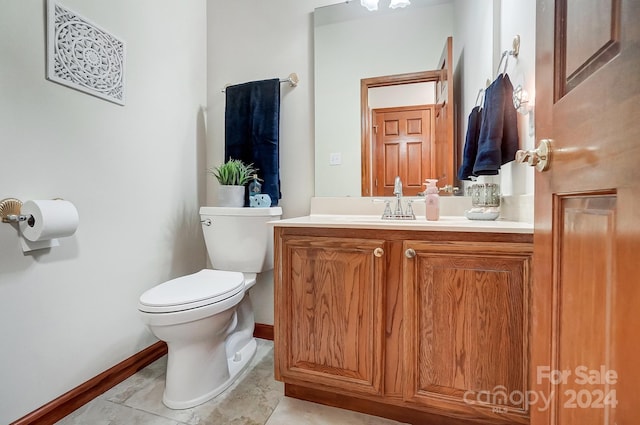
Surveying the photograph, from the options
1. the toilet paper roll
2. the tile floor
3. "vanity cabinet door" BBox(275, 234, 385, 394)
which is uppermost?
the toilet paper roll

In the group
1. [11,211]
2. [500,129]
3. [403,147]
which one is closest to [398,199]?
[403,147]

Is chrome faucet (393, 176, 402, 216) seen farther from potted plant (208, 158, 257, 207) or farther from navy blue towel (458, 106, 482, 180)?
potted plant (208, 158, 257, 207)

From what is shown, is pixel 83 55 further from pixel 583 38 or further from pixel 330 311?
pixel 583 38

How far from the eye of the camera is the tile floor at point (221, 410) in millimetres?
1165

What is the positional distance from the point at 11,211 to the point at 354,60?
1.67m

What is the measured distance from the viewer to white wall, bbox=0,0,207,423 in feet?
3.43

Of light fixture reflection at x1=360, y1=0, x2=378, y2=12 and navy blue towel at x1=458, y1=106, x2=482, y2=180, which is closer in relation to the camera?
navy blue towel at x1=458, y1=106, x2=482, y2=180

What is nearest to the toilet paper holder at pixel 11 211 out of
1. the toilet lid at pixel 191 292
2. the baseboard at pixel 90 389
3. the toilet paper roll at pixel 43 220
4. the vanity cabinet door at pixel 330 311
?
the toilet paper roll at pixel 43 220

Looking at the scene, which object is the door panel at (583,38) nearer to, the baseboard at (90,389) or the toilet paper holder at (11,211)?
the toilet paper holder at (11,211)

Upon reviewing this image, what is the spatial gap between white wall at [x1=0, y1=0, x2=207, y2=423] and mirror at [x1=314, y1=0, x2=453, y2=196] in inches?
32.7

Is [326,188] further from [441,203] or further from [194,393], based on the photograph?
[194,393]

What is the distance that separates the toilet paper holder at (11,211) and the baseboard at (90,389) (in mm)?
713

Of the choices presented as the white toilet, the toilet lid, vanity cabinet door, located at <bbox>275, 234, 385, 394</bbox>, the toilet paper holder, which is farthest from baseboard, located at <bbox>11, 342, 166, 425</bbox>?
vanity cabinet door, located at <bbox>275, 234, 385, 394</bbox>

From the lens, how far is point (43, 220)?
3.38ft
